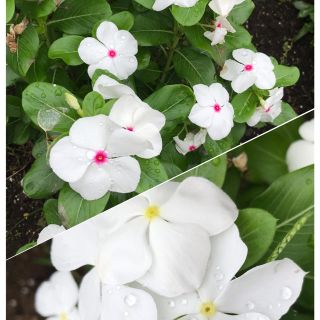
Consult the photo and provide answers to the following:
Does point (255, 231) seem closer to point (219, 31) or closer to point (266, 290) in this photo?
point (266, 290)

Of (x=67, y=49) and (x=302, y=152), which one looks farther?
(x=67, y=49)

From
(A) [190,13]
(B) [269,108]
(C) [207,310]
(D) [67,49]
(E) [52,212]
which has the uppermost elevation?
(C) [207,310]

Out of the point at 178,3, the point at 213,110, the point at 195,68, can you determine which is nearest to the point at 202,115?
the point at 213,110

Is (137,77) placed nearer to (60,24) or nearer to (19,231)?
(60,24)

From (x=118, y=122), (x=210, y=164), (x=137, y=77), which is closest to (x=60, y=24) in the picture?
(x=137, y=77)

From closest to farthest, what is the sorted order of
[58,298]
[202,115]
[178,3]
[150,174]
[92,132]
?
[58,298]
[92,132]
[150,174]
[178,3]
[202,115]
